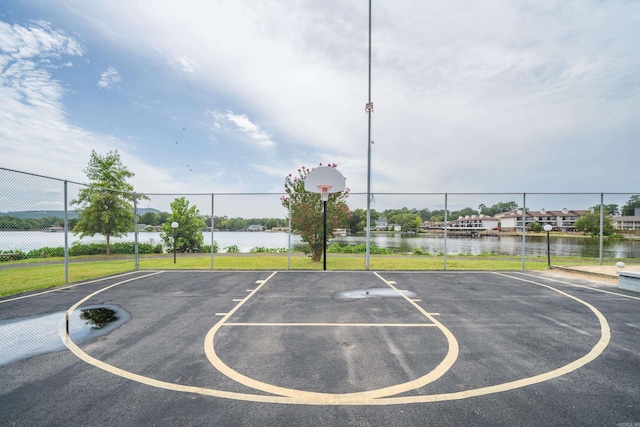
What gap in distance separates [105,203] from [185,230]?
5908 millimetres

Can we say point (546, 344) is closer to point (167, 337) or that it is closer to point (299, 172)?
point (167, 337)

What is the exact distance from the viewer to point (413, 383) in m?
2.81

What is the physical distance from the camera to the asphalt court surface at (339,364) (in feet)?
7.71

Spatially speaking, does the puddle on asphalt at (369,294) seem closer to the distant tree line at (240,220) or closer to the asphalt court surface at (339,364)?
the asphalt court surface at (339,364)

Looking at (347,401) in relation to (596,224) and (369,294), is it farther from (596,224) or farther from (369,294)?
(596,224)

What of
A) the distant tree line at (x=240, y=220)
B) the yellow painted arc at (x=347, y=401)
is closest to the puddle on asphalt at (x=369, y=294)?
the yellow painted arc at (x=347, y=401)

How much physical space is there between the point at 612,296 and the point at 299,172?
37.3ft

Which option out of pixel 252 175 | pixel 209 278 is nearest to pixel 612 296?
pixel 209 278

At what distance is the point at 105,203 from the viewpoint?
1989 cm

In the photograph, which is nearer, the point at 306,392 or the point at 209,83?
the point at 306,392

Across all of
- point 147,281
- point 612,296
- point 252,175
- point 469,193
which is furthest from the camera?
point 252,175

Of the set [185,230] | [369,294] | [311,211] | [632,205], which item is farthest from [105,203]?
[632,205]

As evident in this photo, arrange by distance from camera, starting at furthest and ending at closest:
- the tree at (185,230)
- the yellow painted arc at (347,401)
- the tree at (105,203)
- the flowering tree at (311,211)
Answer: the tree at (185,230), the tree at (105,203), the flowering tree at (311,211), the yellow painted arc at (347,401)

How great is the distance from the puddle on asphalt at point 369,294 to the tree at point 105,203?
17.1 m
